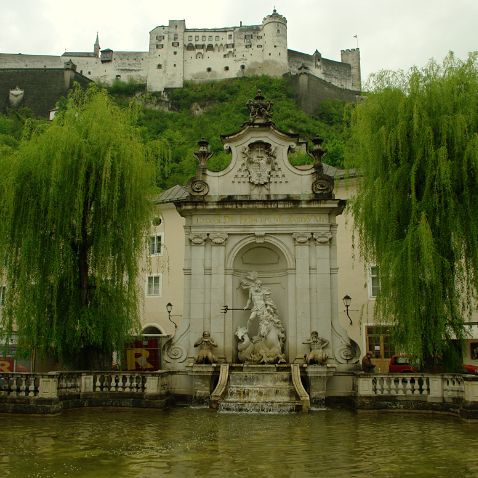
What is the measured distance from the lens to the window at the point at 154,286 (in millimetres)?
34125

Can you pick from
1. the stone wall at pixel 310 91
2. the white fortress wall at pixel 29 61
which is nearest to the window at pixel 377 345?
the stone wall at pixel 310 91

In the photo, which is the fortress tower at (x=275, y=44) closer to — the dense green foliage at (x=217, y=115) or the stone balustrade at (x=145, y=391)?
the dense green foliage at (x=217, y=115)

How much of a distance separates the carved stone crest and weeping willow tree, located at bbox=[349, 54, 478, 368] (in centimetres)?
352

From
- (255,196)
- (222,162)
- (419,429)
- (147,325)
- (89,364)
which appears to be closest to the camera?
(419,429)

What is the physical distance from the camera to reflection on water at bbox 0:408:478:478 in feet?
29.0

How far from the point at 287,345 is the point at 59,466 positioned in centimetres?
1090

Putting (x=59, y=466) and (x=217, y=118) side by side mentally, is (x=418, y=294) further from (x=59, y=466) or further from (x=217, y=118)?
(x=217, y=118)

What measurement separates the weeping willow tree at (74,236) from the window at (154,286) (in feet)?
50.0

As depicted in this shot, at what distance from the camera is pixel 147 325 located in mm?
33969

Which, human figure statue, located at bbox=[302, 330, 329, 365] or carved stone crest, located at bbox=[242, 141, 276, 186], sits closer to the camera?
human figure statue, located at bbox=[302, 330, 329, 365]

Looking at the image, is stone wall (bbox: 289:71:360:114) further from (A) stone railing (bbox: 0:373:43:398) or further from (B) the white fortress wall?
(A) stone railing (bbox: 0:373:43:398)

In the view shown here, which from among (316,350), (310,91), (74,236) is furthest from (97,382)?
(310,91)

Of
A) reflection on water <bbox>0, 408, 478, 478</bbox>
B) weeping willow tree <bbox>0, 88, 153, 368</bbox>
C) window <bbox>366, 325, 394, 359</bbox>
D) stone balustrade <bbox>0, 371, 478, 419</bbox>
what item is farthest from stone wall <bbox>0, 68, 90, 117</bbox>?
reflection on water <bbox>0, 408, 478, 478</bbox>

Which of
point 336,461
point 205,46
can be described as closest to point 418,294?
point 336,461
